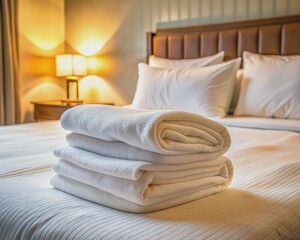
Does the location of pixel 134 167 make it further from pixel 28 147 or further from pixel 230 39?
pixel 230 39

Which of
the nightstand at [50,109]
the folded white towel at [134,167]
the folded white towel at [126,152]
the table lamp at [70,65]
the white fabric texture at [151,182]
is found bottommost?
the nightstand at [50,109]

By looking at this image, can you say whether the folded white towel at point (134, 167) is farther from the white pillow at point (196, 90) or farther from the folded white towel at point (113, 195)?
the white pillow at point (196, 90)

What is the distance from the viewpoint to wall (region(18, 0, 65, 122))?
3.69m

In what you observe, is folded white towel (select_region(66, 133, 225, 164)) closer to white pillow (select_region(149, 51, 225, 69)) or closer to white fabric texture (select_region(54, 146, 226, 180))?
white fabric texture (select_region(54, 146, 226, 180))

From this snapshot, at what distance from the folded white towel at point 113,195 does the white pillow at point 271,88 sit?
1.37 metres

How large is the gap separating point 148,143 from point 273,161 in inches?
27.1

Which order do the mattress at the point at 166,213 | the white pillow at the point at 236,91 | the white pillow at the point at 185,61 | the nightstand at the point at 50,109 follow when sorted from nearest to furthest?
the mattress at the point at 166,213, the white pillow at the point at 236,91, the white pillow at the point at 185,61, the nightstand at the point at 50,109

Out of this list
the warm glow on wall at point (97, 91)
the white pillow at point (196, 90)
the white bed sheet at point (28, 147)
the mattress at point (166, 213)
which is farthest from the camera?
the warm glow on wall at point (97, 91)

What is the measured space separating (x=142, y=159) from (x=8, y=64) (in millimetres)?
2938

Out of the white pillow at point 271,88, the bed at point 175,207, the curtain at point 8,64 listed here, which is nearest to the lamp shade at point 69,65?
the curtain at point 8,64

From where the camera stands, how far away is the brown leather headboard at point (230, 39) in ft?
8.39

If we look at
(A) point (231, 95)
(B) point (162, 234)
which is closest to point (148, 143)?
(B) point (162, 234)

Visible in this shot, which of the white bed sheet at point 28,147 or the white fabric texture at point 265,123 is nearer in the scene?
the white bed sheet at point 28,147

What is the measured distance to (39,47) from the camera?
3.83 metres
